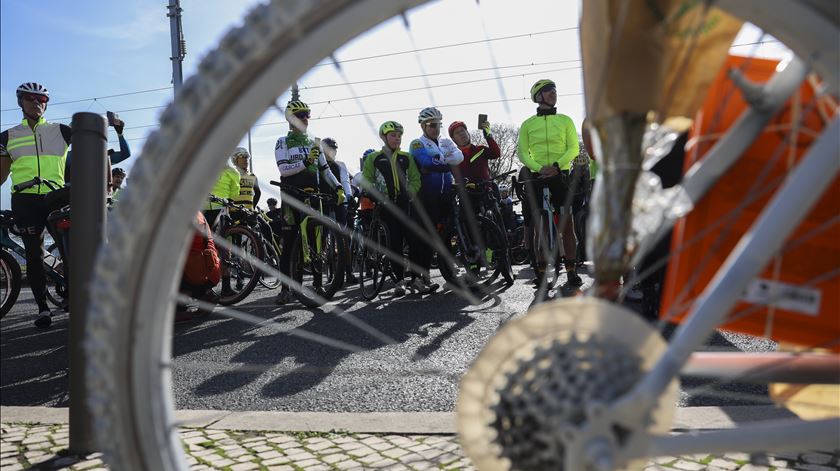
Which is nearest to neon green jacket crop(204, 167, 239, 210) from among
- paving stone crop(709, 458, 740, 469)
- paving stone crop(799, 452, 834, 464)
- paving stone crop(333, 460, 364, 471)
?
paving stone crop(333, 460, 364, 471)

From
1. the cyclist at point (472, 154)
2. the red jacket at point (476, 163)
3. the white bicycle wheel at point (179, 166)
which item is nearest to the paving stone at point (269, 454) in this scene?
the white bicycle wheel at point (179, 166)

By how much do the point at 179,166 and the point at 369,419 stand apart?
175 cm

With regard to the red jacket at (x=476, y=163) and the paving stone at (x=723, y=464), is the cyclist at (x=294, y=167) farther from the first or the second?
the paving stone at (x=723, y=464)

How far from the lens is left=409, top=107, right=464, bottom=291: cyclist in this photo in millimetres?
6289

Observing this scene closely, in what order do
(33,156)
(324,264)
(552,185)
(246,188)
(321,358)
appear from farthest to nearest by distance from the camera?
(246,188) < (324,264) < (552,185) < (33,156) < (321,358)

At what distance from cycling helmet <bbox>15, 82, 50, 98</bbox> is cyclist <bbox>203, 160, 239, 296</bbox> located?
162cm

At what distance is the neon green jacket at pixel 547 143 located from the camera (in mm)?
5617

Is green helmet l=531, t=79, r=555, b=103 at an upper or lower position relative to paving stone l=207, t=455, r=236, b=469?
upper

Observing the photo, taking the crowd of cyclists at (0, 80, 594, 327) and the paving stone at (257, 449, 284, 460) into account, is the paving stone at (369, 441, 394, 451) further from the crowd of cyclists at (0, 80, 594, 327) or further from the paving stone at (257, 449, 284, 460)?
the crowd of cyclists at (0, 80, 594, 327)

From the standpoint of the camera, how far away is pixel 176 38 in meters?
15.9

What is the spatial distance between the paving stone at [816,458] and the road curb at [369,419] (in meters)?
0.28

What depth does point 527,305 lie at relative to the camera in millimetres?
5211

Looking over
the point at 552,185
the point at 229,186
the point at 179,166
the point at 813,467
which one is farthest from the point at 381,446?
the point at 229,186

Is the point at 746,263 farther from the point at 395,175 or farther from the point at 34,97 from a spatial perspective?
the point at 34,97
